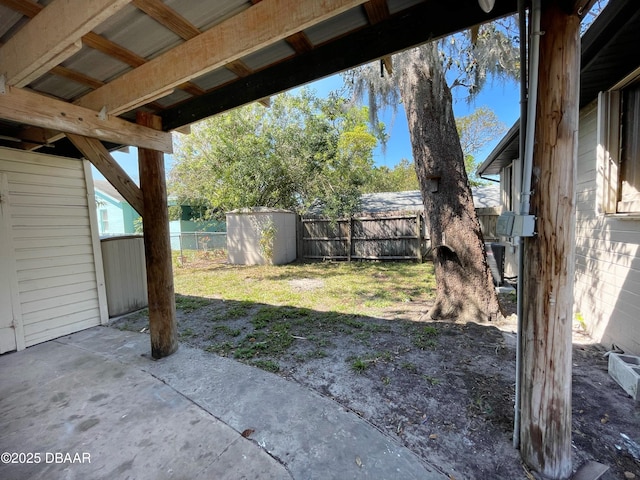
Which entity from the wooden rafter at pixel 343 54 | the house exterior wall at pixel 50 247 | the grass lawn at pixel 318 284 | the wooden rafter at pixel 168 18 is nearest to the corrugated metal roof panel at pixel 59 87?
the wooden rafter at pixel 343 54

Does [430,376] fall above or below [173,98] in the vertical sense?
below

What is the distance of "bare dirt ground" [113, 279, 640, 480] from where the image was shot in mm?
1613

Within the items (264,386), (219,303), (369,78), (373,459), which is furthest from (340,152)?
(373,459)

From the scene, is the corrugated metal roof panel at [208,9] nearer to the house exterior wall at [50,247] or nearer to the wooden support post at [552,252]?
the wooden support post at [552,252]

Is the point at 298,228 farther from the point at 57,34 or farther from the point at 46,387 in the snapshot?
the point at 57,34

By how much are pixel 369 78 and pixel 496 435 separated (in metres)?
6.83

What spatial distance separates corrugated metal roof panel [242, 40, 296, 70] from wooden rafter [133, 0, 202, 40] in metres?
0.41

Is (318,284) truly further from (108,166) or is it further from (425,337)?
(108,166)

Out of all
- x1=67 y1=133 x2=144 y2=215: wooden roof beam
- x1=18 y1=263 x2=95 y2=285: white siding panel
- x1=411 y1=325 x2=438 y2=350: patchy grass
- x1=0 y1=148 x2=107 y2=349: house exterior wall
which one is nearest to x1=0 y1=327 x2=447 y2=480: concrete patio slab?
x1=0 y1=148 x2=107 y2=349: house exterior wall

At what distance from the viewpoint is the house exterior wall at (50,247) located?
3125mm

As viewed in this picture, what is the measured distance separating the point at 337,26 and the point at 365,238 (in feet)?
24.2

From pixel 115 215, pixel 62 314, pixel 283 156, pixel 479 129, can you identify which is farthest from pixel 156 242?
pixel 479 129

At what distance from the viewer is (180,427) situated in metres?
1.85

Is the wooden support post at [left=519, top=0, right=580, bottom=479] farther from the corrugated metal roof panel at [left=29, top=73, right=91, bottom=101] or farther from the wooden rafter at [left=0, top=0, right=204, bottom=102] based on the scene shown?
the corrugated metal roof panel at [left=29, top=73, right=91, bottom=101]
